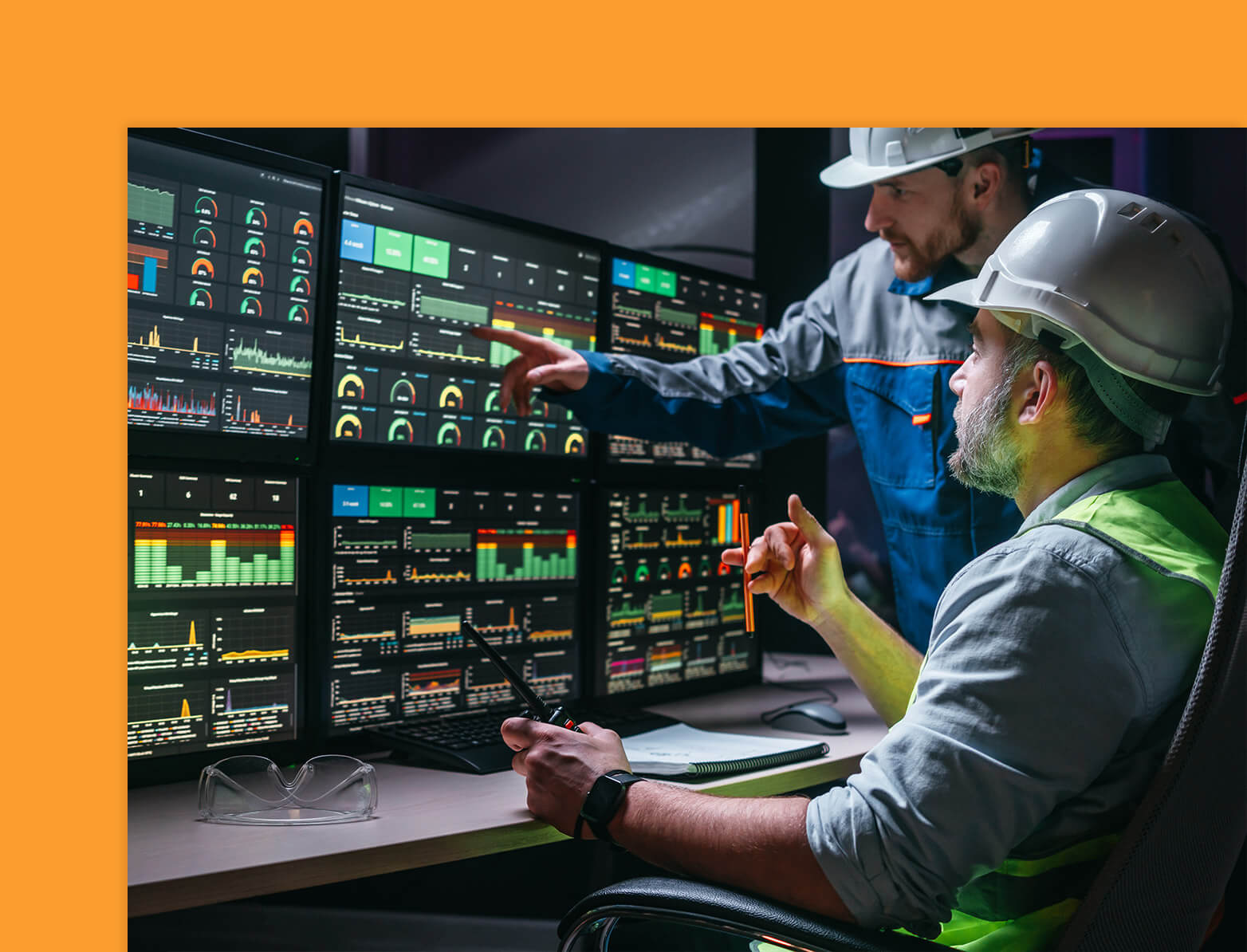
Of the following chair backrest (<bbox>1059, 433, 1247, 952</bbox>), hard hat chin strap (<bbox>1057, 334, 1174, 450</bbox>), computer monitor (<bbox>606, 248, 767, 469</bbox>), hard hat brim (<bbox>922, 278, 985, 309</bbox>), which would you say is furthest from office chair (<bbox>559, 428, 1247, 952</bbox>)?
computer monitor (<bbox>606, 248, 767, 469</bbox>)

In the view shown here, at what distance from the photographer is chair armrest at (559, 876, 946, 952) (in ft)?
3.10

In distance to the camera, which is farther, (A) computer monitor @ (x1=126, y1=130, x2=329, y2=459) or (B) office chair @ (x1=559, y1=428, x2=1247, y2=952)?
(A) computer monitor @ (x1=126, y1=130, x2=329, y2=459)

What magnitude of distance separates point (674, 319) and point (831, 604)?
31.0 inches

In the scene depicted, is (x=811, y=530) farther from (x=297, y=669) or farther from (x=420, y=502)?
(x=297, y=669)

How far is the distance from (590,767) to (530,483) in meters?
0.77

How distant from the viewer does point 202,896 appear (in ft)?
3.32

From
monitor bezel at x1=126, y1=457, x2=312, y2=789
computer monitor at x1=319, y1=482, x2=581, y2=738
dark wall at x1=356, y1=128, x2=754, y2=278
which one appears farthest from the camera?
dark wall at x1=356, y1=128, x2=754, y2=278

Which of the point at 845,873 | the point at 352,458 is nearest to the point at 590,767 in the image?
the point at 845,873

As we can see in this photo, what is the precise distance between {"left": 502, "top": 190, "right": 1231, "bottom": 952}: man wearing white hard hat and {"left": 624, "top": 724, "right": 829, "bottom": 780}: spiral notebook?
20 cm

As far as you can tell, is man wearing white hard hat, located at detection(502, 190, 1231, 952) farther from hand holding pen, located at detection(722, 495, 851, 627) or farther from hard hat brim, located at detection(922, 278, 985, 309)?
hand holding pen, located at detection(722, 495, 851, 627)

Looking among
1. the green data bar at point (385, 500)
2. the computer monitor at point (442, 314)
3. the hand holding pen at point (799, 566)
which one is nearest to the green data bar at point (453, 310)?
the computer monitor at point (442, 314)

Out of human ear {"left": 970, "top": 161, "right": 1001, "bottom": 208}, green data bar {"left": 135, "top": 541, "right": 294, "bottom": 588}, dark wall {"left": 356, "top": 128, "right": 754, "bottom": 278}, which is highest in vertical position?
dark wall {"left": 356, "top": 128, "right": 754, "bottom": 278}

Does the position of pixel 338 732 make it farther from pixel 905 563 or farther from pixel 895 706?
pixel 905 563

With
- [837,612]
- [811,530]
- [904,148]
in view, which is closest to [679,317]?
[904,148]
